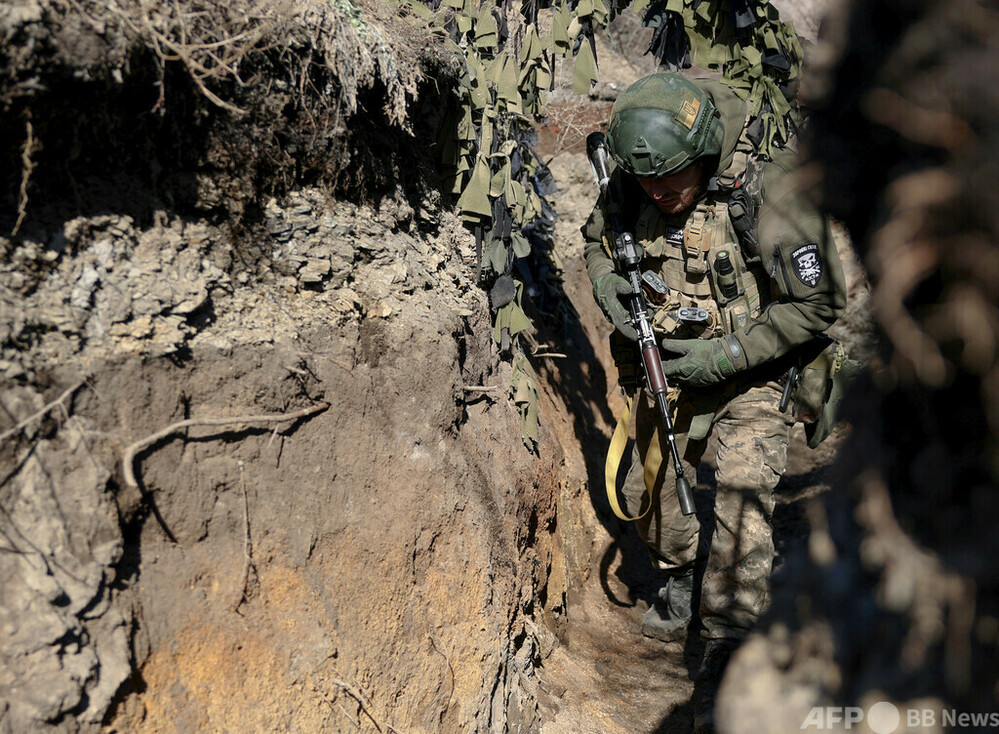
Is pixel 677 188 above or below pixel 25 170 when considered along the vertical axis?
above

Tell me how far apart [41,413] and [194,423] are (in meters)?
0.42

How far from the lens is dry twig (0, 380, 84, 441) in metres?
1.92

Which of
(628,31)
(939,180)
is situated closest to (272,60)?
(939,180)

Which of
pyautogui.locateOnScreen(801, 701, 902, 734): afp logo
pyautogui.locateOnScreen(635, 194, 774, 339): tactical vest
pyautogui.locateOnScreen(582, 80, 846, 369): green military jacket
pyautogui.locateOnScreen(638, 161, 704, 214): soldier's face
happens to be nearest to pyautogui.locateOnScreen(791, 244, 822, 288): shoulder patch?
pyautogui.locateOnScreen(582, 80, 846, 369): green military jacket

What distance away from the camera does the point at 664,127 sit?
3486mm

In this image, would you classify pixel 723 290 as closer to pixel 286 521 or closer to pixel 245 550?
pixel 286 521

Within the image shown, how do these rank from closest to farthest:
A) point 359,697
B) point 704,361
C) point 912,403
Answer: point 912,403 → point 359,697 → point 704,361

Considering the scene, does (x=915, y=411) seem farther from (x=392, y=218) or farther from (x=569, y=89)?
(x=569, y=89)

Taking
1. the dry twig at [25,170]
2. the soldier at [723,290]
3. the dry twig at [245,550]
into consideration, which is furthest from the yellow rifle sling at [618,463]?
the dry twig at [25,170]

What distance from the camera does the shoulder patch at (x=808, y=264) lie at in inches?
134

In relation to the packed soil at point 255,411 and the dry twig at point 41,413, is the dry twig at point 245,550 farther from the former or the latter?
the dry twig at point 41,413

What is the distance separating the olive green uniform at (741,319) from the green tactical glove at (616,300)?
0.16 m

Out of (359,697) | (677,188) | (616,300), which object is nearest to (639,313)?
(616,300)

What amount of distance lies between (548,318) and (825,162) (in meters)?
3.74
